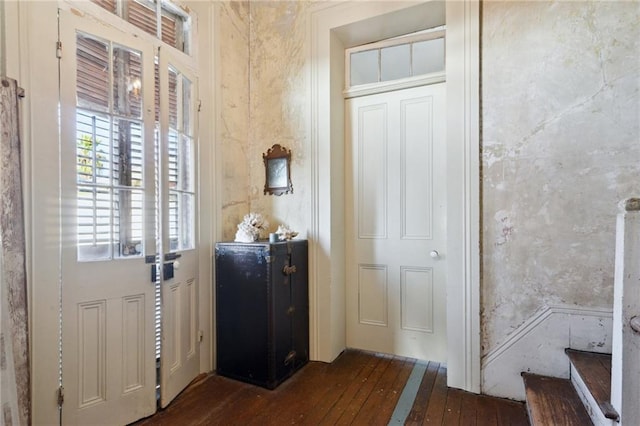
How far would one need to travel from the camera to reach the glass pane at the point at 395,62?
9.03ft

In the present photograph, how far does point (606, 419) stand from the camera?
4.51 feet

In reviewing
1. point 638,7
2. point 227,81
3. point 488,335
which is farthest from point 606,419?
point 227,81

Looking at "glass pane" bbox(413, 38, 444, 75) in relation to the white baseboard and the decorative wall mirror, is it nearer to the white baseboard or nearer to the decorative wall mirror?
the decorative wall mirror

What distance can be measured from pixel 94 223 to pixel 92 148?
412 millimetres

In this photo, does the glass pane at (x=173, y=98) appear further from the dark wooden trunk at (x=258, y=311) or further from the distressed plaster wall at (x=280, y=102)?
the dark wooden trunk at (x=258, y=311)

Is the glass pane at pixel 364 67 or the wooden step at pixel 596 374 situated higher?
the glass pane at pixel 364 67

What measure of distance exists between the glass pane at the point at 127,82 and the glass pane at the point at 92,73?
0.16 feet

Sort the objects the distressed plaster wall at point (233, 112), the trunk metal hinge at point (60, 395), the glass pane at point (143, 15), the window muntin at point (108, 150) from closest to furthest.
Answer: the trunk metal hinge at point (60, 395)
the window muntin at point (108, 150)
the glass pane at point (143, 15)
the distressed plaster wall at point (233, 112)

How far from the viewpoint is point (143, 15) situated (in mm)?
2076

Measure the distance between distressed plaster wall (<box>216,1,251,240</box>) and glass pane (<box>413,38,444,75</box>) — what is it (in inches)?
59.0

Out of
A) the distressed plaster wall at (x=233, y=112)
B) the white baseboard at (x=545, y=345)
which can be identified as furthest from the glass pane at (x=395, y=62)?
the white baseboard at (x=545, y=345)

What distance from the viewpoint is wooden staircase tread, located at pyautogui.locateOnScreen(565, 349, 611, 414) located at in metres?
1.51

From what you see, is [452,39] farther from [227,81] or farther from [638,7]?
[227,81]

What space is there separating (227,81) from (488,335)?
2752mm
